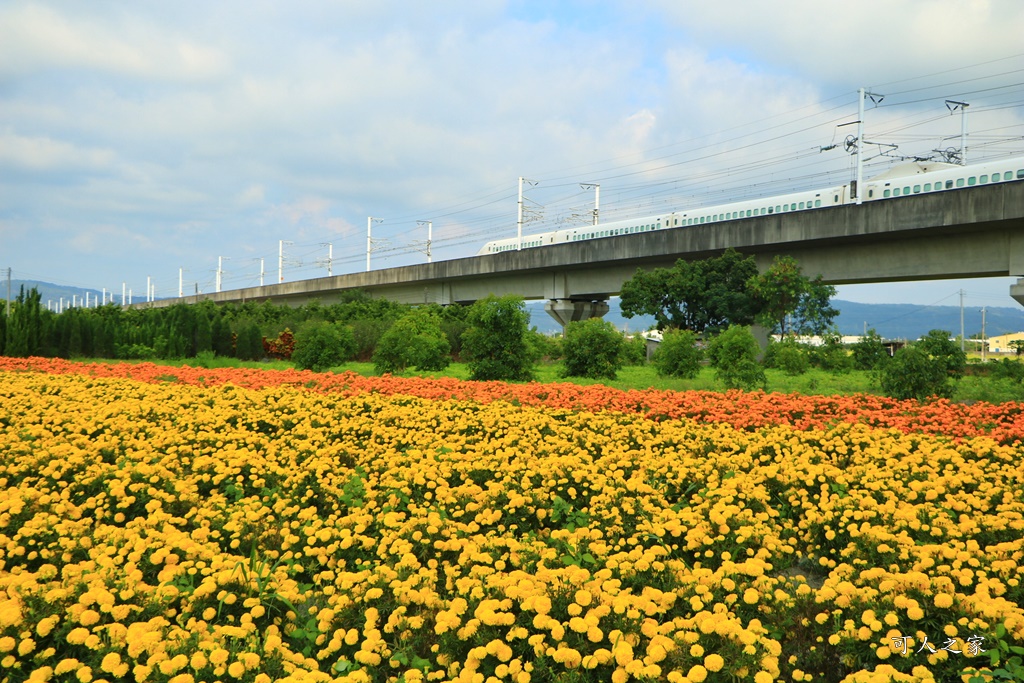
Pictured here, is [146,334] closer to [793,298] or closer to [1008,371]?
[793,298]

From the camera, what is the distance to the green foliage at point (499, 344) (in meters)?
13.8

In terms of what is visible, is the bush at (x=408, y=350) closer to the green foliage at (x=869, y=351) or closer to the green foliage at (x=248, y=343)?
the green foliage at (x=248, y=343)

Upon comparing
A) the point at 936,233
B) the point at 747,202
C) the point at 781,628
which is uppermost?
the point at 747,202

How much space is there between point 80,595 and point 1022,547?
447 centimetres

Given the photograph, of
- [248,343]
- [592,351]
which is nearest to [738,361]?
[592,351]

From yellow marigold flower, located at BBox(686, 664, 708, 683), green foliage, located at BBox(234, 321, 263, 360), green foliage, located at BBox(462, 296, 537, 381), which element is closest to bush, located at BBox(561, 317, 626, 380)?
green foliage, located at BBox(462, 296, 537, 381)

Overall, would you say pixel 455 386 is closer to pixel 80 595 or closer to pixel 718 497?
pixel 718 497

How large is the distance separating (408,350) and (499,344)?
2551mm

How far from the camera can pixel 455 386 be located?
35.9ft

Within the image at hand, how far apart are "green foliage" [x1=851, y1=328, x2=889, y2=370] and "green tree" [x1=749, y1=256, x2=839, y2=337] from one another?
5.23 m

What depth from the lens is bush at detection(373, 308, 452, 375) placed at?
50.3 feet

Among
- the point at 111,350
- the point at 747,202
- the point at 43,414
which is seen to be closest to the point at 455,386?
the point at 43,414

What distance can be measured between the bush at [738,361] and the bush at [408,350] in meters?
5.95

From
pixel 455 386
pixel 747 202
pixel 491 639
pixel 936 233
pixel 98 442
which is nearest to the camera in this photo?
pixel 491 639
